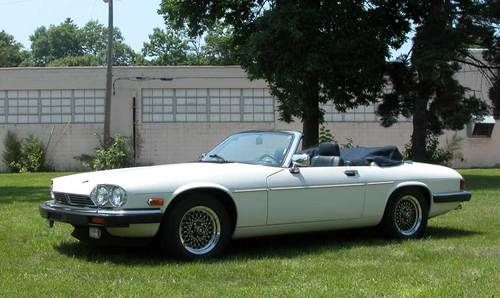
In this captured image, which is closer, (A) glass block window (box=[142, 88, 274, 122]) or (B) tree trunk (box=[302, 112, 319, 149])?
(B) tree trunk (box=[302, 112, 319, 149])

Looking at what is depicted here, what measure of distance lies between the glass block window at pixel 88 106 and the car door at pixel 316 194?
2551 centimetres

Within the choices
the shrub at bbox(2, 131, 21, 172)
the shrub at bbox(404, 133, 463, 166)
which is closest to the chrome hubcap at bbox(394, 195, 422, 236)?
the shrub at bbox(404, 133, 463, 166)

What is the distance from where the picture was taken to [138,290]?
5.80 meters

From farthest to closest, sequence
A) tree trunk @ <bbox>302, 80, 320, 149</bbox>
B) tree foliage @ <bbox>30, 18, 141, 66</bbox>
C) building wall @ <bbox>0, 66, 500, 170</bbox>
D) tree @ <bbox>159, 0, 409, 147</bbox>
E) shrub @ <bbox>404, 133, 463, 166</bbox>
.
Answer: tree foliage @ <bbox>30, 18, 141, 66</bbox>
building wall @ <bbox>0, 66, 500, 170</bbox>
shrub @ <bbox>404, 133, 463, 166</bbox>
tree trunk @ <bbox>302, 80, 320, 149</bbox>
tree @ <bbox>159, 0, 409, 147</bbox>

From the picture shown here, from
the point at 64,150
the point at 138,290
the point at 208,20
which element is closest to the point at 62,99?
the point at 64,150

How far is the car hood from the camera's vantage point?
6926 millimetres

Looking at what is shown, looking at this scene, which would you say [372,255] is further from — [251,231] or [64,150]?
[64,150]

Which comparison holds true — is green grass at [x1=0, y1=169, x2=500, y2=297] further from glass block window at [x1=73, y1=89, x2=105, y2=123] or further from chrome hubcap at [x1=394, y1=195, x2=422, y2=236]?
glass block window at [x1=73, y1=89, x2=105, y2=123]

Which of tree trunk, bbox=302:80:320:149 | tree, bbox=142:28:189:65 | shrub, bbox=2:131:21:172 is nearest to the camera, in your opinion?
tree trunk, bbox=302:80:320:149

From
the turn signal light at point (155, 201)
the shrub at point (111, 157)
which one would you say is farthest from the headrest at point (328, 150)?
the shrub at point (111, 157)

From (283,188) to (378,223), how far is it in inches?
64.9

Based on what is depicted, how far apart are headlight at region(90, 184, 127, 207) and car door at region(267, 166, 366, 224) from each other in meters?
1.63

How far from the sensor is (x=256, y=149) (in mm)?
8203

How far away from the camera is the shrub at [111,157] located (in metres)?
30.0
